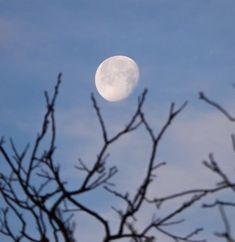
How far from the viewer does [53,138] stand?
5.12 m

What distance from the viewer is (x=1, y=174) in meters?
6.09

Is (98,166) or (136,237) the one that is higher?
(98,166)

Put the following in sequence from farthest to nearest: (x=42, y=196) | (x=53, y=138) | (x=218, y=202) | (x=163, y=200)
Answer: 1. (x=42, y=196)
2. (x=53, y=138)
3. (x=163, y=200)
4. (x=218, y=202)

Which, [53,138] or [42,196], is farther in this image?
[42,196]

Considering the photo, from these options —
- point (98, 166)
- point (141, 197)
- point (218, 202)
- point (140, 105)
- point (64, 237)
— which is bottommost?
point (218, 202)

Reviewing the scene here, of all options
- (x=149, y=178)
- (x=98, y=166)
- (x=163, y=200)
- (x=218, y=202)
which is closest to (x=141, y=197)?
(x=149, y=178)

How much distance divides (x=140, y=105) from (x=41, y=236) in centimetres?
186

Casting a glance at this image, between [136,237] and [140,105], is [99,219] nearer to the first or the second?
[136,237]

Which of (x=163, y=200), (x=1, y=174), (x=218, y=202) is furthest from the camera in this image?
(x=1, y=174)

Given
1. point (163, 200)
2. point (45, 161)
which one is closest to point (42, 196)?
point (45, 161)

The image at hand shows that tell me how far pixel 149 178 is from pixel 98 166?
586mm

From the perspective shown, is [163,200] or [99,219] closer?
[163,200]

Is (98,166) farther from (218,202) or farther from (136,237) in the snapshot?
(218,202)

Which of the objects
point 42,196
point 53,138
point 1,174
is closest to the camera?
point 53,138
